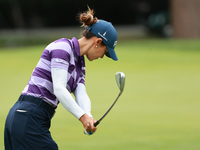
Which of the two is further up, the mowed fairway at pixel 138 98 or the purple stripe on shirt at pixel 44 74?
the purple stripe on shirt at pixel 44 74

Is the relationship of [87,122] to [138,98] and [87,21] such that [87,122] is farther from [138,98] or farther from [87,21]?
[138,98]

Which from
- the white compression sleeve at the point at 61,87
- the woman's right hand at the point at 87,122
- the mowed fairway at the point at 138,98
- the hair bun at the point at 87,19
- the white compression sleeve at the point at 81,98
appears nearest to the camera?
the white compression sleeve at the point at 61,87

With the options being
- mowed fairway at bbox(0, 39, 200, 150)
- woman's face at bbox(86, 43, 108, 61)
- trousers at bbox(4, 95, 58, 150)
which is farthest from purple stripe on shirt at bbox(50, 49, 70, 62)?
mowed fairway at bbox(0, 39, 200, 150)

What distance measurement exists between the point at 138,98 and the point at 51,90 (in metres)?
6.75

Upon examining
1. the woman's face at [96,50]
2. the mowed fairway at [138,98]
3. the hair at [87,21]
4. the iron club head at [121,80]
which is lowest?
the mowed fairway at [138,98]

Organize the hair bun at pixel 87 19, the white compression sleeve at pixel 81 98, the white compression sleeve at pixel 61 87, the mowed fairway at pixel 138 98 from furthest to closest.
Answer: the mowed fairway at pixel 138 98, the white compression sleeve at pixel 81 98, the hair bun at pixel 87 19, the white compression sleeve at pixel 61 87

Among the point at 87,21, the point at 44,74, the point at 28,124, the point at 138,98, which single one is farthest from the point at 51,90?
the point at 138,98

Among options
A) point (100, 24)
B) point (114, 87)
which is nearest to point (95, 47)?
point (100, 24)

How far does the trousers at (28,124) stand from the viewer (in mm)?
3486

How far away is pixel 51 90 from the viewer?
140 inches

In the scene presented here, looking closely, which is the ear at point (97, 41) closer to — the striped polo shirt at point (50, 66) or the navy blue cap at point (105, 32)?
the navy blue cap at point (105, 32)

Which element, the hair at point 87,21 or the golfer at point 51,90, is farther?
the hair at point 87,21

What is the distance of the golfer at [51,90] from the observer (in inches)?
133

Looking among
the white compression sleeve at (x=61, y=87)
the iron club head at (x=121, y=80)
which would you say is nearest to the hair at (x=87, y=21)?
the iron club head at (x=121, y=80)
